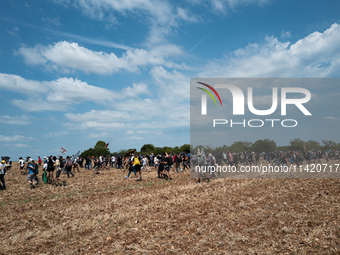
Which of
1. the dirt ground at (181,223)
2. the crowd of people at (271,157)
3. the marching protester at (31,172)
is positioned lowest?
the dirt ground at (181,223)

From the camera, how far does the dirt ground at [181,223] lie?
673 cm

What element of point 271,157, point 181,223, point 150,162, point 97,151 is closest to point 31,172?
point 181,223

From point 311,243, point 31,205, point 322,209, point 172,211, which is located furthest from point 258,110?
point 31,205

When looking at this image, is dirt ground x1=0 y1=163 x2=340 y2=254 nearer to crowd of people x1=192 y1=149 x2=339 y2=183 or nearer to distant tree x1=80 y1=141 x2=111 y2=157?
crowd of people x1=192 y1=149 x2=339 y2=183

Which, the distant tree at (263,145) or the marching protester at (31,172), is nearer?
the marching protester at (31,172)

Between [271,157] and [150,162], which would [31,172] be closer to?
[150,162]

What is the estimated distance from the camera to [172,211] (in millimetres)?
9922

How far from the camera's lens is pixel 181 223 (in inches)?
336

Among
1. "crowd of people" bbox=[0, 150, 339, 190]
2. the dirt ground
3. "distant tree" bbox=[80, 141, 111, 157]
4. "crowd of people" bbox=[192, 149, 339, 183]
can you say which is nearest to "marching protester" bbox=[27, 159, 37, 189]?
"crowd of people" bbox=[0, 150, 339, 190]

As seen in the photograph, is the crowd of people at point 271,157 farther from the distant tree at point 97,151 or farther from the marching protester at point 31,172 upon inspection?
the distant tree at point 97,151

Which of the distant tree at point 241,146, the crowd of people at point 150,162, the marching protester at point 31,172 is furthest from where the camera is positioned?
the distant tree at point 241,146

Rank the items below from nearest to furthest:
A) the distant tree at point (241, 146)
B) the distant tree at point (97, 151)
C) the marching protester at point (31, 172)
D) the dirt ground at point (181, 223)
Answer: the dirt ground at point (181, 223) → the marching protester at point (31, 172) → the distant tree at point (241, 146) → the distant tree at point (97, 151)

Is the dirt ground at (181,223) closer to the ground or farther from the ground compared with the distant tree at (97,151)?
closer to the ground

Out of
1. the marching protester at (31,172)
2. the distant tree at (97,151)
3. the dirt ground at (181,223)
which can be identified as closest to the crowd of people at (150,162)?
the marching protester at (31,172)
